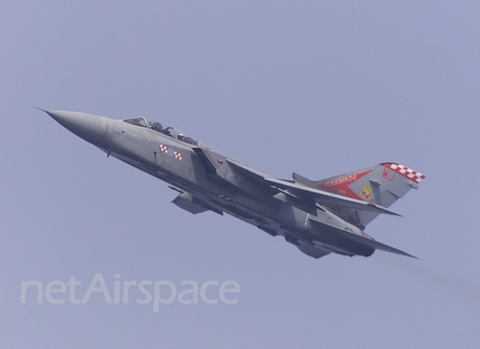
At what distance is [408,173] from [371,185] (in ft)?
5.58

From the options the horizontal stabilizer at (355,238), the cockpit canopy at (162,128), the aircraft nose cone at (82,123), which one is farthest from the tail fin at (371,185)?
the aircraft nose cone at (82,123)

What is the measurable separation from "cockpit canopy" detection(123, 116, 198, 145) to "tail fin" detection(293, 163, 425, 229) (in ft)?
15.5

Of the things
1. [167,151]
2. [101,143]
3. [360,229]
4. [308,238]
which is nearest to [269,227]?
[308,238]

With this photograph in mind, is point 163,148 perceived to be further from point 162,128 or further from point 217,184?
point 217,184

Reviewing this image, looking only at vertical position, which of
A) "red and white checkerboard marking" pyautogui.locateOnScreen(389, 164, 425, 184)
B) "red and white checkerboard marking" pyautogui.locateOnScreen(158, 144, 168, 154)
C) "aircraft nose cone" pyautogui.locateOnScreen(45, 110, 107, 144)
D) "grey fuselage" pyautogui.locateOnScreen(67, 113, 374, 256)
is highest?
"red and white checkerboard marking" pyautogui.locateOnScreen(389, 164, 425, 184)

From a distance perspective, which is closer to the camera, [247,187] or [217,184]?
[217,184]

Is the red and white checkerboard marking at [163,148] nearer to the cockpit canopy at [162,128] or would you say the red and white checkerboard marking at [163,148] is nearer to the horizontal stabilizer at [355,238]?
the cockpit canopy at [162,128]

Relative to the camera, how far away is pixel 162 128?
25344 millimetres

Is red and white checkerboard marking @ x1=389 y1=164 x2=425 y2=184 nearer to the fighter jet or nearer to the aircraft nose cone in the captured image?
the fighter jet

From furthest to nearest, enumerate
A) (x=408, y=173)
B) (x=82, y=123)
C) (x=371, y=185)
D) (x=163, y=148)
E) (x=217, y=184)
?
(x=408, y=173) < (x=371, y=185) < (x=217, y=184) < (x=163, y=148) < (x=82, y=123)

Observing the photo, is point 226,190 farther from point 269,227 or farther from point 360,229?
point 360,229

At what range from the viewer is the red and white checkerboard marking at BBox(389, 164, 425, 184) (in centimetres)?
2966

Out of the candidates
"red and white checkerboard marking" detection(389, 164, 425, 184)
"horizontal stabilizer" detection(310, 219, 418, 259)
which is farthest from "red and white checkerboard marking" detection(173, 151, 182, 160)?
"red and white checkerboard marking" detection(389, 164, 425, 184)

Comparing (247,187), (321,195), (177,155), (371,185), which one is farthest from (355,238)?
(177,155)
